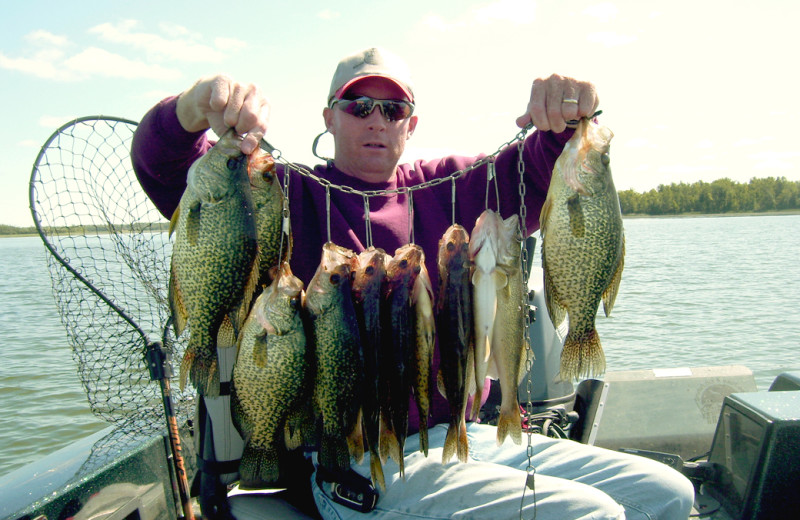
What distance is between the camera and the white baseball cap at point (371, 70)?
11.1 ft

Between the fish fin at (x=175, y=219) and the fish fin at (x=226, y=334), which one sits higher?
the fish fin at (x=175, y=219)

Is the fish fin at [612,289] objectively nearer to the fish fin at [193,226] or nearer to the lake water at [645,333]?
the fish fin at [193,226]

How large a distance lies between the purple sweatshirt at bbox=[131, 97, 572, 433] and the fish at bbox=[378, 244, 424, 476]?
556 millimetres

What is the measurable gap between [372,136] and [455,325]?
4.73 ft

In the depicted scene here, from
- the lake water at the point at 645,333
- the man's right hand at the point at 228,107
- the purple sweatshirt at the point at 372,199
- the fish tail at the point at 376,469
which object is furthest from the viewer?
the lake water at the point at 645,333

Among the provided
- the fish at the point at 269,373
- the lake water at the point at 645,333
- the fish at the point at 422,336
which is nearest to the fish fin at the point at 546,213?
the fish at the point at 422,336

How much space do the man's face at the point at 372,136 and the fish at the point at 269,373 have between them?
1269 mm

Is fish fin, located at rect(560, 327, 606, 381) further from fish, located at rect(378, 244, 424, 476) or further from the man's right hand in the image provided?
the man's right hand

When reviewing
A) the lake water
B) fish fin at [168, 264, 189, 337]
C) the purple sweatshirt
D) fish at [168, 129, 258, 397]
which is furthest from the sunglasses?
the lake water

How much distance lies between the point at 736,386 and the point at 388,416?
→ 11.4ft

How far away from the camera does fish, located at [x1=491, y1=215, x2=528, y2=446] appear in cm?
250

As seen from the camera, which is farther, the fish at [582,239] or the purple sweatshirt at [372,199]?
the purple sweatshirt at [372,199]

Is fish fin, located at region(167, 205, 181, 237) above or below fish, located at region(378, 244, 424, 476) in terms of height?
above

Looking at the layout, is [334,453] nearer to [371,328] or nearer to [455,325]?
[371,328]
